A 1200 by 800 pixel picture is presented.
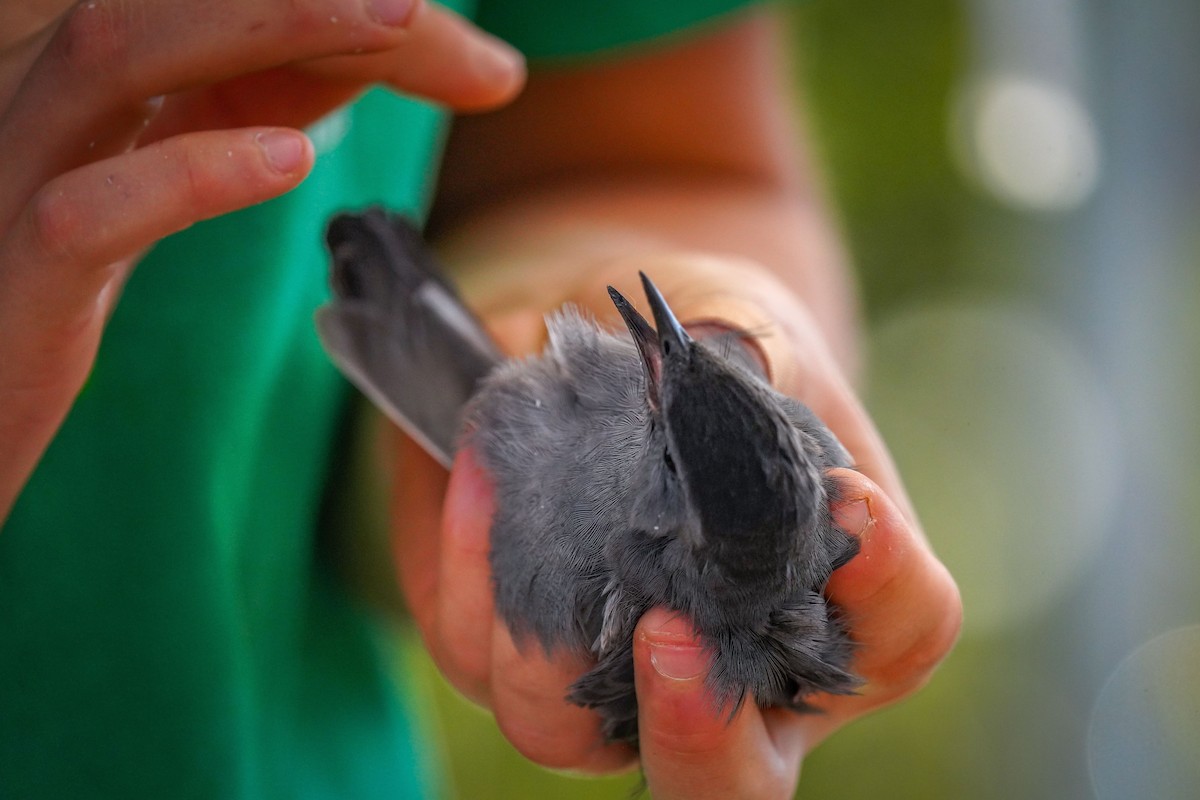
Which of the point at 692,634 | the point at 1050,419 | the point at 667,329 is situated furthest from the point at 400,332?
the point at 1050,419

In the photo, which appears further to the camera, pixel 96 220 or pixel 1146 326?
pixel 1146 326

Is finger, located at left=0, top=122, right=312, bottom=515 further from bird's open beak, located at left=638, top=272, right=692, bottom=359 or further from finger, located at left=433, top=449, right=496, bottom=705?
finger, located at left=433, top=449, right=496, bottom=705

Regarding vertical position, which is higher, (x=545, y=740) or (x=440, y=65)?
(x=440, y=65)

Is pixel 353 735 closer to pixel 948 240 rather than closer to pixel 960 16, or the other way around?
pixel 948 240

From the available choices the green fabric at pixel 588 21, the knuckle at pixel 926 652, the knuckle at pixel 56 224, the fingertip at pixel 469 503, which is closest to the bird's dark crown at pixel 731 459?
the knuckle at pixel 926 652

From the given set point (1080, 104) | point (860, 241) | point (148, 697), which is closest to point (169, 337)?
point (148, 697)

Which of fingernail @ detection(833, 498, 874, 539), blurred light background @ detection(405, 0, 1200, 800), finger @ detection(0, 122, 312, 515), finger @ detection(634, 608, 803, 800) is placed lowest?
blurred light background @ detection(405, 0, 1200, 800)

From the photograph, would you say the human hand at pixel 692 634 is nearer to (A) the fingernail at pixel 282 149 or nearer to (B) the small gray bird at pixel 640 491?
(B) the small gray bird at pixel 640 491

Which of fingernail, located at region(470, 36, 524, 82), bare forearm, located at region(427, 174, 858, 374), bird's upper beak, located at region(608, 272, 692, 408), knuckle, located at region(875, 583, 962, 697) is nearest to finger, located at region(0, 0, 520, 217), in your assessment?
fingernail, located at region(470, 36, 524, 82)

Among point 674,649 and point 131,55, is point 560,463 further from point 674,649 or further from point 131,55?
point 131,55
